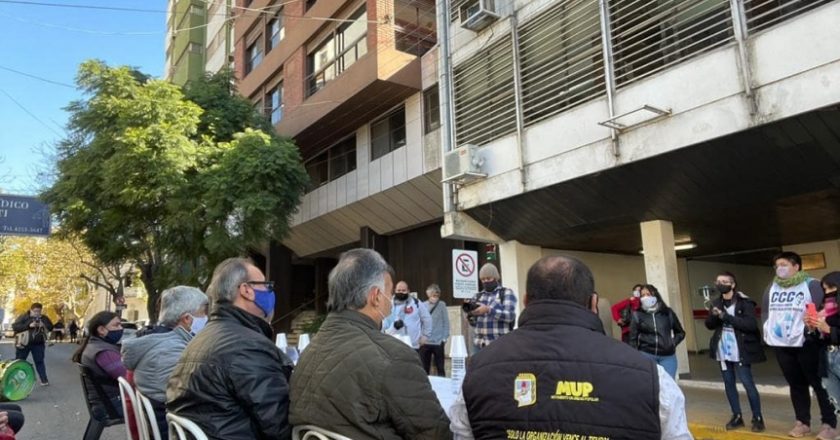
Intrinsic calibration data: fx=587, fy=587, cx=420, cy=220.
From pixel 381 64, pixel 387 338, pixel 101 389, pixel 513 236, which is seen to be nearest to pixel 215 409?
pixel 387 338

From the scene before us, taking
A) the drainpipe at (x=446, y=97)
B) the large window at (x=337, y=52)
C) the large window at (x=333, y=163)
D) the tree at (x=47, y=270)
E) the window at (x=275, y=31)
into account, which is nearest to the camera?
the drainpipe at (x=446, y=97)

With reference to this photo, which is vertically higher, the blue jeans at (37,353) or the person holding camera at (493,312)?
the person holding camera at (493,312)

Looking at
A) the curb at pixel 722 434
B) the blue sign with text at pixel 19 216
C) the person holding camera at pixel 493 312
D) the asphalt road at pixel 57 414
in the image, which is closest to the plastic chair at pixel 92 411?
the asphalt road at pixel 57 414

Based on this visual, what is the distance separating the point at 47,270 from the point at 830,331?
40.4m

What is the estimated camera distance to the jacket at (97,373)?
16.6 feet

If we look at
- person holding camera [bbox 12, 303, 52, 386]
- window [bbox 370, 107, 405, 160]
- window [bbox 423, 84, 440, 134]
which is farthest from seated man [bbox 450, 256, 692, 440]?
window [bbox 370, 107, 405, 160]

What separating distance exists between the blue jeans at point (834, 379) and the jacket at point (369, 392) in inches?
184

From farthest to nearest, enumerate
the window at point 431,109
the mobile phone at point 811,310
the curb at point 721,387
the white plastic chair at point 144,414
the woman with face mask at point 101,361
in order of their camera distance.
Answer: the window at point 431,109 → the curb at point 721,387 → the mobile phone at point 811,310 → the woman with face mask at point 101,361 → the white plastic chair at point 144,414

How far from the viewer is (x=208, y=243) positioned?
610 inches

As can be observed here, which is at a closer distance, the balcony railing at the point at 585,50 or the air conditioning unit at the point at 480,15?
the balcony railing at the point at 585,50

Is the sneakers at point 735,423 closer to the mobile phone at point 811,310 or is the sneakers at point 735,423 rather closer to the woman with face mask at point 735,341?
the woman with face mask at point 735,341

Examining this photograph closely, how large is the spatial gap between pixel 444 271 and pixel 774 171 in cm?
958

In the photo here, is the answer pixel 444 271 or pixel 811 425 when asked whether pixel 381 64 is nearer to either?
pixel 444 271

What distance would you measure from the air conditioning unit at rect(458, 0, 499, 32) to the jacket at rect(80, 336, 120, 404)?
9363 mm
